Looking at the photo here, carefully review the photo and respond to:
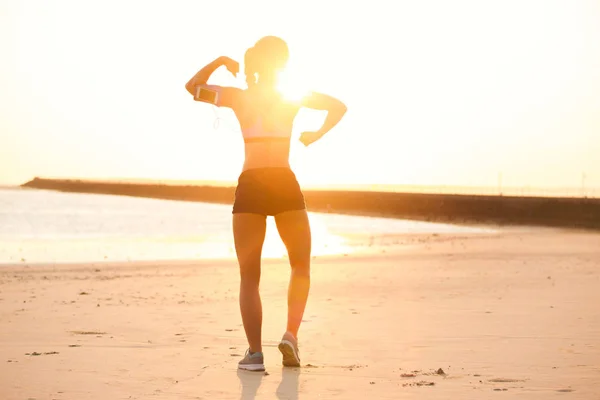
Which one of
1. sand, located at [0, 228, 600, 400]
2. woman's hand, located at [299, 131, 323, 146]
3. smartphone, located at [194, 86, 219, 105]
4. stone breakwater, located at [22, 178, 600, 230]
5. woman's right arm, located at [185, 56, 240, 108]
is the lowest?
stone breakwater, located at [22, 178, 600, 230]

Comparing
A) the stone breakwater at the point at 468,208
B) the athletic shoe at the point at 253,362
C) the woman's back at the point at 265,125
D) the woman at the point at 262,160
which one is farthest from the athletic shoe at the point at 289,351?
the stone breakwater at the point at 468,208

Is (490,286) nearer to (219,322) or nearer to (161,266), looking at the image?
(219,322)

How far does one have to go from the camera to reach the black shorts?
17.7 ft

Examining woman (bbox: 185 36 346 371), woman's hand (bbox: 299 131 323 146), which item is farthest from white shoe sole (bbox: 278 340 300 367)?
woman's hand (bbox: 299 131 323 146)

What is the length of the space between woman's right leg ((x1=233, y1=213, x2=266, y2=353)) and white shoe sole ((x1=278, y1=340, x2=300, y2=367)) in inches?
5.7

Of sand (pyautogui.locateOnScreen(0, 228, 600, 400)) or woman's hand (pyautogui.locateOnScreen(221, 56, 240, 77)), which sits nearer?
sand (pyautogui.locateOnScreen(0, 228, 600, 400))

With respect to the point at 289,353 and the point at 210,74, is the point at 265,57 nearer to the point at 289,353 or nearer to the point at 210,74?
the point at 210,74

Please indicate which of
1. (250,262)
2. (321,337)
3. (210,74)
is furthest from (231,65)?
(321,337)

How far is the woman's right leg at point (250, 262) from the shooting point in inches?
214

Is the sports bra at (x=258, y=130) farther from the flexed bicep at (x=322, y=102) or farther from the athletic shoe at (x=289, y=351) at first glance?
the athletic shoe at (x=289, y=351)

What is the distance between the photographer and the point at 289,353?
5457 millimetres

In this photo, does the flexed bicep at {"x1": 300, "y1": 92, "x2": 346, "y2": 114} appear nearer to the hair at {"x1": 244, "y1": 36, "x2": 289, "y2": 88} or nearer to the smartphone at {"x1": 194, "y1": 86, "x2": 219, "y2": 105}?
the hair at {"x1": 244, "y1": 36, "x2": 289, "y2": 88}

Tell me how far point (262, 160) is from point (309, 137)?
1.08ft

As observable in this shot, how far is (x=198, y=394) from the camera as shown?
4.70 metres
